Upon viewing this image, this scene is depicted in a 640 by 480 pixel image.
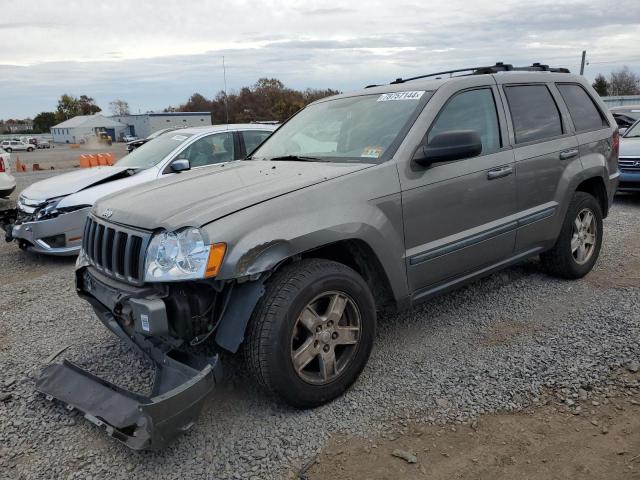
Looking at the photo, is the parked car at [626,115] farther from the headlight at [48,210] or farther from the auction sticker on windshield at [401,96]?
the headlight at [48,210]

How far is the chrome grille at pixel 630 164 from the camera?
28.9ft

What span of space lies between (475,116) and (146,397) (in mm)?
3017

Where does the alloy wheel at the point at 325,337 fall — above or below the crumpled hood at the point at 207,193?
below

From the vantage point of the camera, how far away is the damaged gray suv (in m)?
2.81

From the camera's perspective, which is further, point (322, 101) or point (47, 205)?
point (47, 205)

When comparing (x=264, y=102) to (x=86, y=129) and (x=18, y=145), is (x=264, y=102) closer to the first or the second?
(x=18, y=145)

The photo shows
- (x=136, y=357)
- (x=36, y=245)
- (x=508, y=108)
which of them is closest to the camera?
(x=136, y=357)

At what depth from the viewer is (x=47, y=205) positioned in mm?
6371

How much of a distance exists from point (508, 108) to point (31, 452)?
402cm

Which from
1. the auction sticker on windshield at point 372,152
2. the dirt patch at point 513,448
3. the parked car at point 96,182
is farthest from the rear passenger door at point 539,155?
the parked car at point 96,182

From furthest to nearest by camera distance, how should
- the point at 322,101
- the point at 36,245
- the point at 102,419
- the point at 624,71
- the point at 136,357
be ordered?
the point at 624,71
the point at 36,245
the point at 322,101
the point at 136,357
the point at 102,419

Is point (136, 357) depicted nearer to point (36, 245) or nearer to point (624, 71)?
point (36, 245)

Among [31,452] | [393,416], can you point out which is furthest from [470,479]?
[31,452]

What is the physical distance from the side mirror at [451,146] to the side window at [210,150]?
423 centimetres
